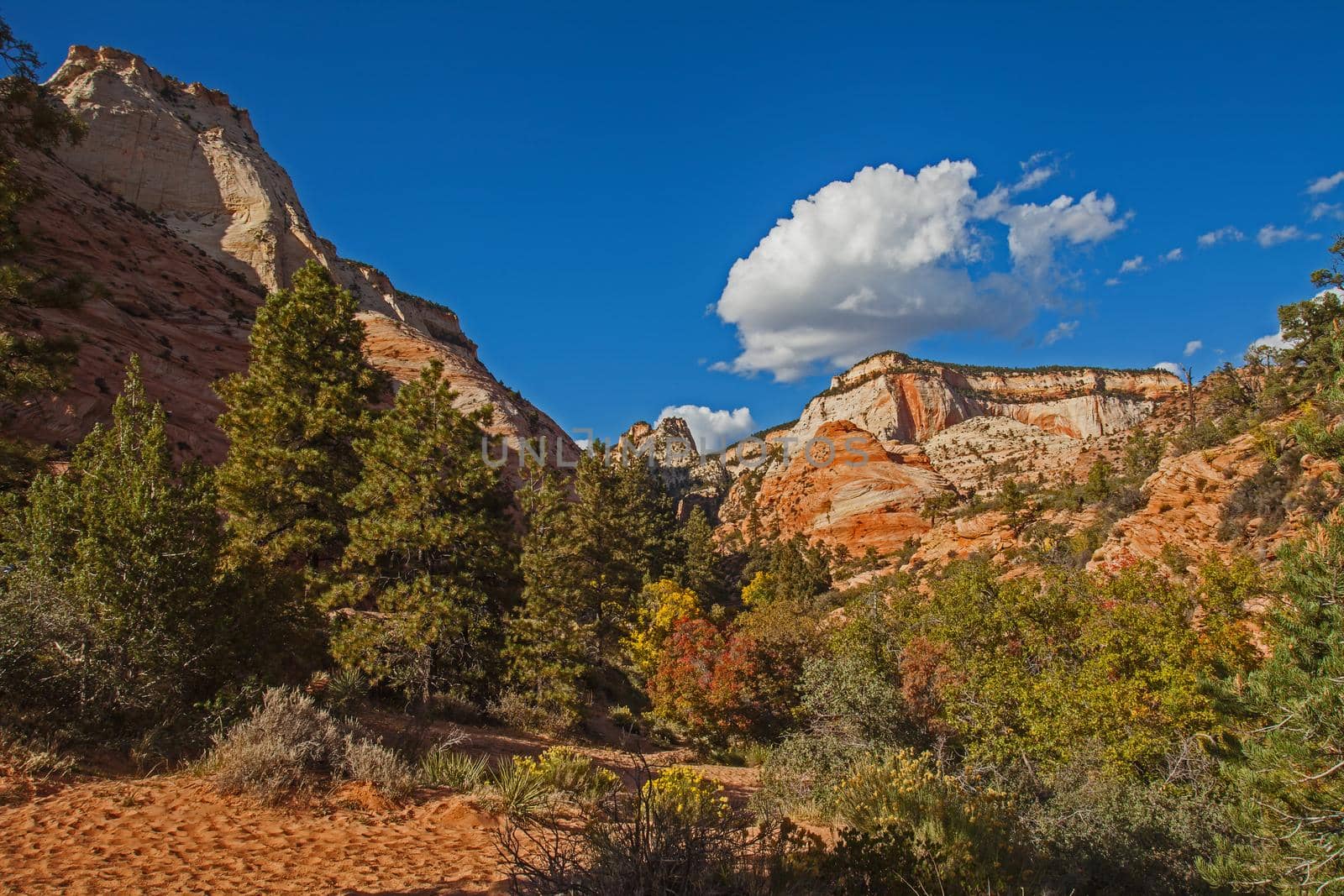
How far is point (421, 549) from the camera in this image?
1450 centimetres

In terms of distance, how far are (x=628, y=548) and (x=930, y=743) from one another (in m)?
22.8

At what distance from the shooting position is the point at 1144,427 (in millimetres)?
47156

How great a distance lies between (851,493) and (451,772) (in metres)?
50.5

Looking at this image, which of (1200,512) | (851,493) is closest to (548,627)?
(1200,512)

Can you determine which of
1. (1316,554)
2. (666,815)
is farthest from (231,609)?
(1316,554)

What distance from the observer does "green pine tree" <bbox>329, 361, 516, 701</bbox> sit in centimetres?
1399

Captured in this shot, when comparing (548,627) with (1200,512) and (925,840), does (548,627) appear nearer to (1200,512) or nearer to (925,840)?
(925,840)

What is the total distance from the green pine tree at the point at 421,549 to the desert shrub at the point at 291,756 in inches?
214

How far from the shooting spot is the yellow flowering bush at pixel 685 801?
4770mm

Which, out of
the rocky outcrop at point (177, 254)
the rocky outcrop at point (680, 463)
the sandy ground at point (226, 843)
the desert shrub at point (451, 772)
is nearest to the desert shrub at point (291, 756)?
the sandy ground at point (226, 843)

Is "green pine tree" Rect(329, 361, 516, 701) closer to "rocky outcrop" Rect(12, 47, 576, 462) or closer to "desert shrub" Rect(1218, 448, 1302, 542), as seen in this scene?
"rocky outcrop" Rect(12, 47, 576, 462)

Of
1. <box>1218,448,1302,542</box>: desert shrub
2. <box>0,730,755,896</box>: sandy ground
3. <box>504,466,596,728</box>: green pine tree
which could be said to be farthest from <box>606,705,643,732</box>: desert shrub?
<box>1218,448,1302,542</box>: desert shrub

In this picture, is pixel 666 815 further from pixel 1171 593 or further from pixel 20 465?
pixel 1171 593

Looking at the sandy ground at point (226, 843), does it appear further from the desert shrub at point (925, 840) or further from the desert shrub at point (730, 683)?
the desert shrub at point (730, 683)
